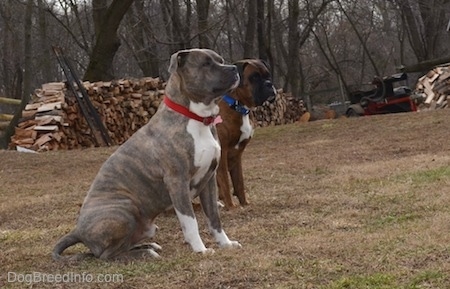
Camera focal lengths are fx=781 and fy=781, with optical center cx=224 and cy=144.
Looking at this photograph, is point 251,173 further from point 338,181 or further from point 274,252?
point 274,252

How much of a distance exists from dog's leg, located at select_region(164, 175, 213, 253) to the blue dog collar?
1.84 m

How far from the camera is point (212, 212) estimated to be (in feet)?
16.7

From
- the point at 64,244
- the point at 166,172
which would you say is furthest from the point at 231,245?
the point at 64,244

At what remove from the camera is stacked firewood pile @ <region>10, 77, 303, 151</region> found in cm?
1471

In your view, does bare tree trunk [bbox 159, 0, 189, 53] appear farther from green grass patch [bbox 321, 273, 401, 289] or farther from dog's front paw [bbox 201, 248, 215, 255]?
green grass patch [bbox 321, 273, 401, 289]

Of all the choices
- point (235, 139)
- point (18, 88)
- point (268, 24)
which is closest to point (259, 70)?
point (235, 139)

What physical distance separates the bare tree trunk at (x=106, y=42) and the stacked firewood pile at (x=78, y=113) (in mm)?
947

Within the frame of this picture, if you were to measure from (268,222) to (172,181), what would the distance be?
1.31 metres

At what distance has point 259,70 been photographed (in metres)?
6.52

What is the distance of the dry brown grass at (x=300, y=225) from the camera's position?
3994 millimetres

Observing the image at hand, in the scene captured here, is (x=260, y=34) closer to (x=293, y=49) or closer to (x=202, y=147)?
(x=293, y=49)

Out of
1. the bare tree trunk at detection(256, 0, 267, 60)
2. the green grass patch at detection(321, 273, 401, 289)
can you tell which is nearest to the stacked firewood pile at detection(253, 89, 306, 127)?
the bare tree trunk at detection(256, 0, 267, 60)

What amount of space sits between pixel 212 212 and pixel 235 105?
5.27 feet

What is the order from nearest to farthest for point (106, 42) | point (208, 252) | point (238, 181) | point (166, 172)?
point (208, 252), point (166, 172), point (238, 181), point (106, 42)
